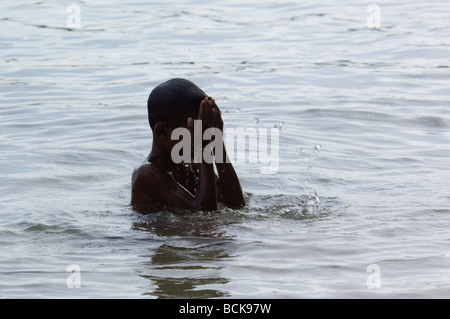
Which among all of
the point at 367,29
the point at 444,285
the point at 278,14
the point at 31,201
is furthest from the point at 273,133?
the point at 278,14

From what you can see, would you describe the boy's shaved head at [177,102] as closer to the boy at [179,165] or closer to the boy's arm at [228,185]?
the boy at [179,165]

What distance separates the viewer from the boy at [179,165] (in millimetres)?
5430

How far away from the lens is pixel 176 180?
5.72m

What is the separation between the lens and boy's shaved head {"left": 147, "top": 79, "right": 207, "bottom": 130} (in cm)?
543

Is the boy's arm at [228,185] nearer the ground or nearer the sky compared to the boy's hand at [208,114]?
nearer the ground

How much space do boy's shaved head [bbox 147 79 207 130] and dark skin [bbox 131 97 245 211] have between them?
4cm

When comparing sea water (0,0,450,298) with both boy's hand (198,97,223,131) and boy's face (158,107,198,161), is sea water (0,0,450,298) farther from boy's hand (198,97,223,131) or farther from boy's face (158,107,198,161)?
boy's hand (198,97,223,131)

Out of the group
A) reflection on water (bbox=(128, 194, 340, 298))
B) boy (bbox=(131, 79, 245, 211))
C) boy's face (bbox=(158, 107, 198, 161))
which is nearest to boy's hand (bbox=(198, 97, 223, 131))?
boy (bbox=(131, 79, 245, 211))

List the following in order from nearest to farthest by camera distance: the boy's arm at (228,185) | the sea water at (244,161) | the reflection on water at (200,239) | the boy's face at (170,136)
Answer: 1. the reflection on water at (200,239)
2. the sea water at (244,161)
3. the boy's face at (170,136)
4. the boy's arm at (228,185)

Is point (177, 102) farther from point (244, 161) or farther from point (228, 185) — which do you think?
point (244, 161)

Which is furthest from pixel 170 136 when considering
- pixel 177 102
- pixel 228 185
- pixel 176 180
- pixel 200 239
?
pixel 200 239

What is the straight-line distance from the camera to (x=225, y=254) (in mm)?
5094

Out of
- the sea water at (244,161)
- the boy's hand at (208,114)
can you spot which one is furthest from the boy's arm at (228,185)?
the boy's hand at (208,114)

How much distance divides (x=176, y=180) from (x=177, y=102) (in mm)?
573
